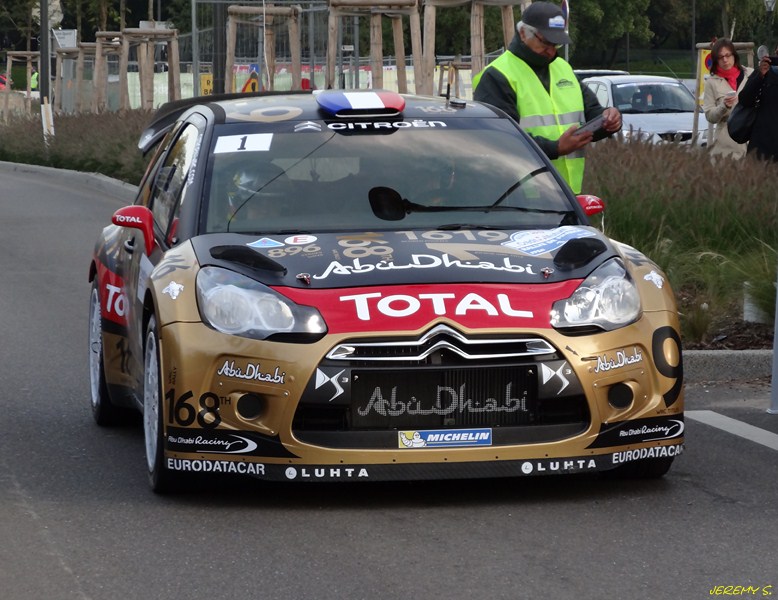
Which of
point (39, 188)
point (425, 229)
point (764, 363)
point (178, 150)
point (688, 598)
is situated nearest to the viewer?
point (688, 598)

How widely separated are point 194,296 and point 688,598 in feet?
7.00

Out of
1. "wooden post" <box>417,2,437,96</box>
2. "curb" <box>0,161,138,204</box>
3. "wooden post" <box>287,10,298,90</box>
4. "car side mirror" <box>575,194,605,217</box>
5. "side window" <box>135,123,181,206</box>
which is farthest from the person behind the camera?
"wooden post" <box>287,10,298,90</box>

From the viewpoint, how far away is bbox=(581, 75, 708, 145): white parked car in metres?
25.4

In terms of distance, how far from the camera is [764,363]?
9359 millimetres

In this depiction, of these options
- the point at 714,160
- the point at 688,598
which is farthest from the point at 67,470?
the point at 714,160

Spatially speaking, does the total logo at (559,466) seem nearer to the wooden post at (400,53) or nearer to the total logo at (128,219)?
the total logo at (128,219)

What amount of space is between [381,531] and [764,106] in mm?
9030

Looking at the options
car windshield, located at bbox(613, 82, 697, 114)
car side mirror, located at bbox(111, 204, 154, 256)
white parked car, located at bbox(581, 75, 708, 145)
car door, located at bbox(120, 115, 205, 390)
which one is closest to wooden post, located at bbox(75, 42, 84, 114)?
white parked car, located at bbox(581, 75, 708, 145)

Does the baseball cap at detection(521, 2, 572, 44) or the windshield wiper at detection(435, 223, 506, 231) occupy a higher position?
the baseball cap at detection(521, 2, 572, 44)

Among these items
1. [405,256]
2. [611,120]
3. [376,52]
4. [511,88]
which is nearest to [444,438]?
[405,256]

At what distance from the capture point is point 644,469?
640 cm

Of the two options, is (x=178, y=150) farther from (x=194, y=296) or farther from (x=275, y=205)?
(x=194, y=296)

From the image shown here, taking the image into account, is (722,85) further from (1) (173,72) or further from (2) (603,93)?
(1) (173,72)

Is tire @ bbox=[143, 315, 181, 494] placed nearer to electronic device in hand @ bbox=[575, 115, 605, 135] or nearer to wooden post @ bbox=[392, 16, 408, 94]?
electronic device in hand @ bbox=[575, 115, 605, 135]
